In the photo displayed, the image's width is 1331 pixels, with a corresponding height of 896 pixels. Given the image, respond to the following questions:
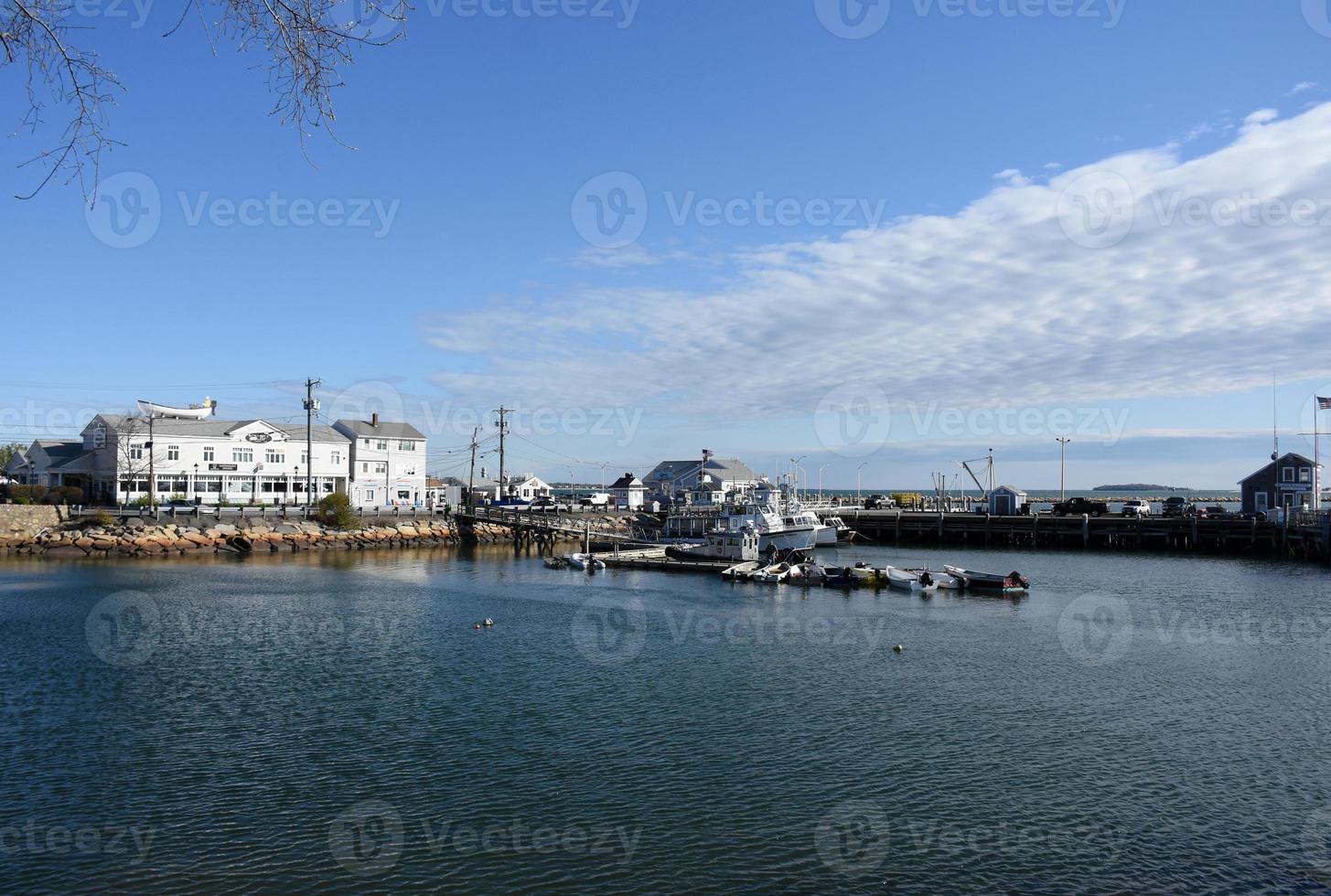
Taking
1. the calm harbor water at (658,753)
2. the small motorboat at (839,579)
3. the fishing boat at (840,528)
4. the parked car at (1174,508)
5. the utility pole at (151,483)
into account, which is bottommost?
the calm harbor water at (658,753)

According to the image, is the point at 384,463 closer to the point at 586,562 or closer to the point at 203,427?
the point at 203,427

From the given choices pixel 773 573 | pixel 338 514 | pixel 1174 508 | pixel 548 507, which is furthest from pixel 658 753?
pixel 1174 508

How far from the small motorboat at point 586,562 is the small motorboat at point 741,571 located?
9521 mm

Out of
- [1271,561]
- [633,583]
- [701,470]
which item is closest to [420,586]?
[633,583]

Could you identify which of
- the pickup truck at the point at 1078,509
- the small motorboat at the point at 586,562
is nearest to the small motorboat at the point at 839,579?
the small motorboat at the point at 586,562

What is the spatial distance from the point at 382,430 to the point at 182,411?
2138cm

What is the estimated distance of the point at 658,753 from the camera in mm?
18859

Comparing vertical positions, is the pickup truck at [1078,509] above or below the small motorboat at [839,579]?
above

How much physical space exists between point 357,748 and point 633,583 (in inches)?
1319

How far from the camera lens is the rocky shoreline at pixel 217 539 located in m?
59.2

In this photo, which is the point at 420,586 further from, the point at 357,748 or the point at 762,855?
the point at 762,855

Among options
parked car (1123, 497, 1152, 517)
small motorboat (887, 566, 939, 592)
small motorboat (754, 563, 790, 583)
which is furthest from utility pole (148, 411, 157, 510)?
parked car (1123, 497, 1152, 517)

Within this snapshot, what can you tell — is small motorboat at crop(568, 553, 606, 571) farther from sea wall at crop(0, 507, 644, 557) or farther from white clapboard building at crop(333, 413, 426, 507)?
white clapboard building at crop(333, 413, 426, 507)

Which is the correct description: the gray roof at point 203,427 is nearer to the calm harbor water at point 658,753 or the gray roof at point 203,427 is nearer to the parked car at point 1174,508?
the calm harbor water at point 658,753
